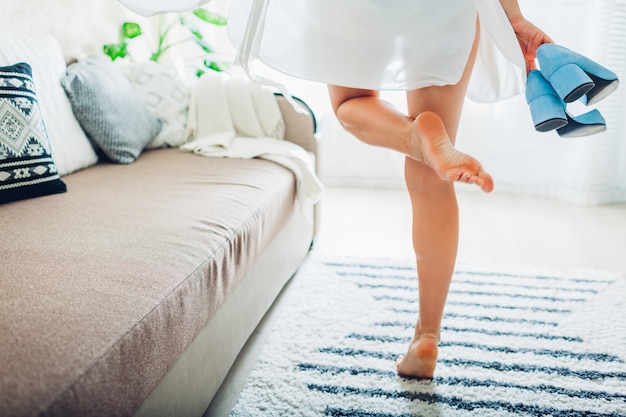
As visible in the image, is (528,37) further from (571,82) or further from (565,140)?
(565,140)

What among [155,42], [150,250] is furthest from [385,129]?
[155,42]

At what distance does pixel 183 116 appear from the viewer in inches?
75.8

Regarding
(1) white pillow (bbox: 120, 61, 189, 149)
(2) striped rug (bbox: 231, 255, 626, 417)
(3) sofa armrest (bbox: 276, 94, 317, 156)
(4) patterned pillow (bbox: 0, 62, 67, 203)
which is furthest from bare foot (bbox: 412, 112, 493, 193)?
(1) white pillow (bbox: 120, 61, 189, 149)

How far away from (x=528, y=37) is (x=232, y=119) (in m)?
1.28

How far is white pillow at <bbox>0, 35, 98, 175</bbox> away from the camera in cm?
140

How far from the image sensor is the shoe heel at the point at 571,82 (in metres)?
0.74

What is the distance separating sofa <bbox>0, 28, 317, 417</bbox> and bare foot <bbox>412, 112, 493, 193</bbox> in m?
0.44

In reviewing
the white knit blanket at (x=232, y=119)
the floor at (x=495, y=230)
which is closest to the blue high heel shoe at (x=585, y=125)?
the floor at (x=495, y=230)

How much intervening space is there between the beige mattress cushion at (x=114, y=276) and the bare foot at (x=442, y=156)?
44 cm

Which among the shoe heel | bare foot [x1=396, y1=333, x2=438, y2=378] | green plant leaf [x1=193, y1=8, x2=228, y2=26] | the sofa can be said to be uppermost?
green plant leaf [x1=193, y1=8, x2=228, y2=26]

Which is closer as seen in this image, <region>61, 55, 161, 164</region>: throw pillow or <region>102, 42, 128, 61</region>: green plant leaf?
<region>61, 55, 161, 164</region>: throw pillow

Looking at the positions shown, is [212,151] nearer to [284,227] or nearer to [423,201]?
[284,227]

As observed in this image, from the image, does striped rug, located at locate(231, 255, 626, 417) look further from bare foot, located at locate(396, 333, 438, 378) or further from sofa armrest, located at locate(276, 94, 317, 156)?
sofa armrest, located at locate(276, 94, 317, 156)

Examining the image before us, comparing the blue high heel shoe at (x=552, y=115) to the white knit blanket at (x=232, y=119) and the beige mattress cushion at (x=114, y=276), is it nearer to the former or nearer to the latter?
the beige mattress cushion at (x=114, y=276)
